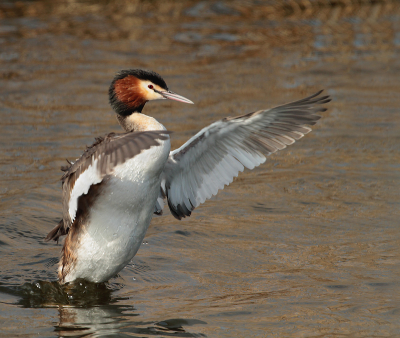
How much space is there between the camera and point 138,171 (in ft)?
19.9

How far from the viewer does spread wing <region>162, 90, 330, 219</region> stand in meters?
6.55

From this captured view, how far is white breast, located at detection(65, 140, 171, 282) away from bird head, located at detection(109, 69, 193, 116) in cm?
71

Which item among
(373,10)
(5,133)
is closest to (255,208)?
(5,133)

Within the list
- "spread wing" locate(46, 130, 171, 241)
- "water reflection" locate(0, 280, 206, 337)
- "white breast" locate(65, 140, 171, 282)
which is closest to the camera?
"spread wing" locate(46, 130, 171, 241)

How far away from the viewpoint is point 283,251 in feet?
24.5

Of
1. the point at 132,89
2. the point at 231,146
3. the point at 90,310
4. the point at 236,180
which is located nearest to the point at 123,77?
the point at 132,89

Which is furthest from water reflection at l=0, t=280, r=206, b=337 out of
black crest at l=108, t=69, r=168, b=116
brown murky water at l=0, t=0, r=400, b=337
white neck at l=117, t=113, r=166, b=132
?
black crest at l=108, t=69, r=168, b=116

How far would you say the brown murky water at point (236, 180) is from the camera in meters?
6.13

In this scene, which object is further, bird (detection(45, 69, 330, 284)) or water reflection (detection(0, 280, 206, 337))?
bird (detection(45, 69, 330, 284))

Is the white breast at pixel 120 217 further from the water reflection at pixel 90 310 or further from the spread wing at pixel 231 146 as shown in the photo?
the spread wing at pixel 231 146

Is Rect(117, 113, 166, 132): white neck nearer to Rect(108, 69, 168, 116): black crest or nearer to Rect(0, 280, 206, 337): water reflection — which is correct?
Rect(108, 69, 168, 116): black crest

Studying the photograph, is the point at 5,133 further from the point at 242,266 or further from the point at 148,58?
the point at 242,266

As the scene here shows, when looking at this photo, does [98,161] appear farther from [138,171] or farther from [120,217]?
[120,217]

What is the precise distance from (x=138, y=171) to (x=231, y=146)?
3.73ft
